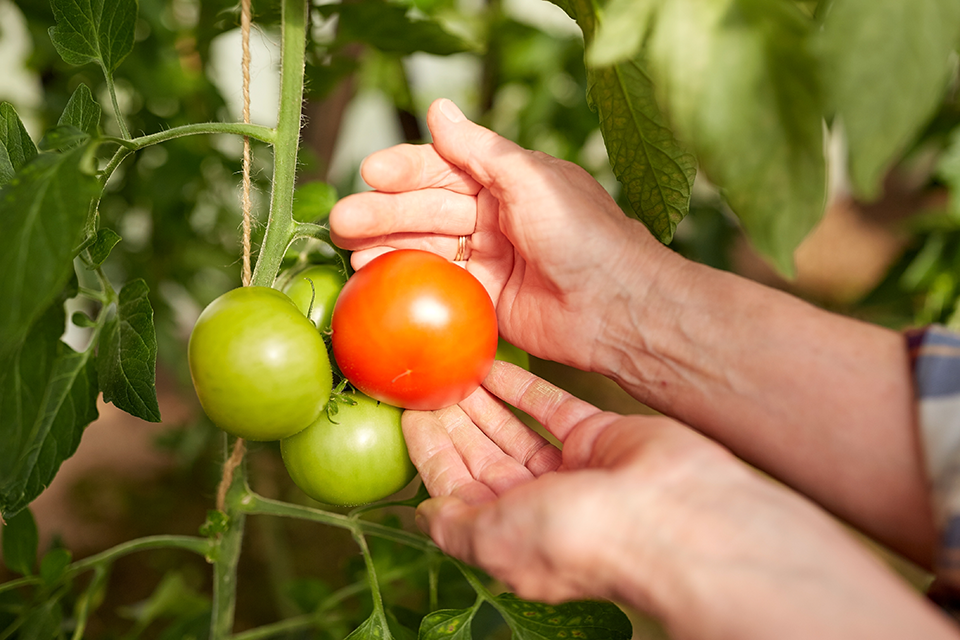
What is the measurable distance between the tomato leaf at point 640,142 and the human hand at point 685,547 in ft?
0.74

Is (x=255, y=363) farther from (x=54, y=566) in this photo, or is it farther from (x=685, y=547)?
(x=54, y=566)

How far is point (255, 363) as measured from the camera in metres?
0.52

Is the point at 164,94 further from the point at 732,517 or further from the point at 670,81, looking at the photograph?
the point at 732,517

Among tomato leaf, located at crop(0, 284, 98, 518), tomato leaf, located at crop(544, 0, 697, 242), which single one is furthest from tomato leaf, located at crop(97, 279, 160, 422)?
tomato leaf, located at crop(544, 0, 697, 242)

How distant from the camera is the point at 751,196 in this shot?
372 mm

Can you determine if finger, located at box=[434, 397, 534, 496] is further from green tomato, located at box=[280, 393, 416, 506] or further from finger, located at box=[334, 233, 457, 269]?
finger, located at box=[334, 233, 457, 269]

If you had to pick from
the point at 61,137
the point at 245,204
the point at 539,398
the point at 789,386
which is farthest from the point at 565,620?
the point at 61,137

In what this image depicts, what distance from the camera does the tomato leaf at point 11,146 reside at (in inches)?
22.0

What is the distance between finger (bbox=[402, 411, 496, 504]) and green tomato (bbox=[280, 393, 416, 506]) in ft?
0.05

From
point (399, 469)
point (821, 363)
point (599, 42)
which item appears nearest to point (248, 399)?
point (399, 469)

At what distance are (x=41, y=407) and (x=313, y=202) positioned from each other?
0.40 m

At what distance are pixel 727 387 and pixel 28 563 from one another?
36.0 inches

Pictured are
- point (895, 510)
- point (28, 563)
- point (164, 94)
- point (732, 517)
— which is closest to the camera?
point (732, 517)

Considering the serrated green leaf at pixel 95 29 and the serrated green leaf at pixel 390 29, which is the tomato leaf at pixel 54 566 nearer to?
the serrated green leaf at pixel 95 29
